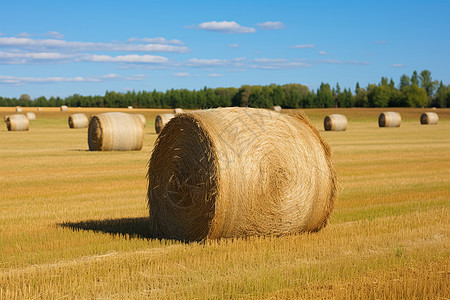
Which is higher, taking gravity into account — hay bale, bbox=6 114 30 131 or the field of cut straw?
hay bale, bbox=6 114 30 131

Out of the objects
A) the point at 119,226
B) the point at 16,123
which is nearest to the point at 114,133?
the point at 119,226

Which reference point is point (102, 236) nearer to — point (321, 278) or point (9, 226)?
point (9, 226)

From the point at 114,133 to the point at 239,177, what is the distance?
1614 centimetres

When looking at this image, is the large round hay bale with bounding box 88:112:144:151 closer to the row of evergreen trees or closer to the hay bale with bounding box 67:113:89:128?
the hay bale with bounding box 67:113:89:128

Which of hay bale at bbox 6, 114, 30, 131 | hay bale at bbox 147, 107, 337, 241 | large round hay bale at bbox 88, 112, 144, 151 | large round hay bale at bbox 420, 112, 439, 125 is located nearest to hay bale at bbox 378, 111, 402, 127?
large round hay bale at bbox 420, 112, 439, 125

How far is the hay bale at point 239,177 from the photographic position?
26.6 feet

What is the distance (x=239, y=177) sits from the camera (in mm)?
8102

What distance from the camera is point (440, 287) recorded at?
20.6 feet

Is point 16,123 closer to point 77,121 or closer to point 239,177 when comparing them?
point 77,121

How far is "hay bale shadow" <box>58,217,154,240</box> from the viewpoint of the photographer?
8.91m

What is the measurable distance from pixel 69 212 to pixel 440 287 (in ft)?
21.2

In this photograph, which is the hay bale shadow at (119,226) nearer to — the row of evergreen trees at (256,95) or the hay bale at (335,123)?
the hay bale at (335,123)

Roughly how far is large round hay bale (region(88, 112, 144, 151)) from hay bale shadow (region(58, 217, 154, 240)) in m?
13.7

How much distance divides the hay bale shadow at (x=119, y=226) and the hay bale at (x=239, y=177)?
10.5 inches
